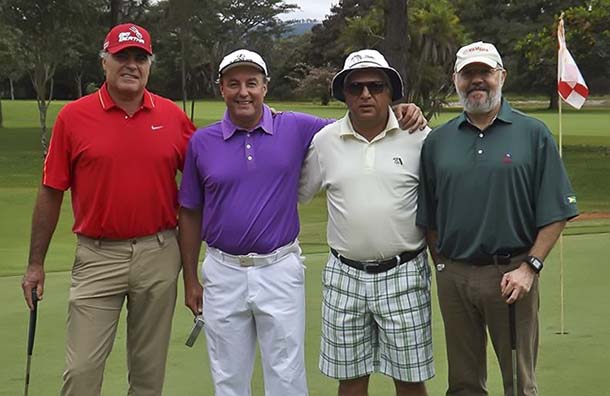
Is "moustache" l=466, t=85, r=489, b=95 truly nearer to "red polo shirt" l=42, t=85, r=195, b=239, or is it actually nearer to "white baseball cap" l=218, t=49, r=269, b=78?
"white baseball cap" l=218, t=49, r=269, b=78

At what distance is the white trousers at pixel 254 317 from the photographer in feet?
13.3

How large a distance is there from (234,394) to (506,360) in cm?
118

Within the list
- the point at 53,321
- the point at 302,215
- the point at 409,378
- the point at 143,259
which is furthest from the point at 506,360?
the point at 302,215

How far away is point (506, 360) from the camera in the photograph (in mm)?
4082

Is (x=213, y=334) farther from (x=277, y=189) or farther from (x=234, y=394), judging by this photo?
(x=277, y=189)

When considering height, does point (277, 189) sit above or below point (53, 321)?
above

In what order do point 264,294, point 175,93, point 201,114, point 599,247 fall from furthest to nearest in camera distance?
1. point 175,93
2. point 201,114
3. point 599,247
4. point 264,294

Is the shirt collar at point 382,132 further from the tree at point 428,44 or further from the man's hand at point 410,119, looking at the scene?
the tree at point 428,44

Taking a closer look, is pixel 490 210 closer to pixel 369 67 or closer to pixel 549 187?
pixel 549 187

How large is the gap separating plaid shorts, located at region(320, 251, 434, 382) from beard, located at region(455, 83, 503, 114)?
673mm

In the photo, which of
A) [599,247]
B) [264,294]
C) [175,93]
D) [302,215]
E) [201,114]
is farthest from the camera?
[175,93]

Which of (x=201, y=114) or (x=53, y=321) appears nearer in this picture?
(x=53, y=321)

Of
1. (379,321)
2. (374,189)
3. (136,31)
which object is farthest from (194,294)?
(136,31)

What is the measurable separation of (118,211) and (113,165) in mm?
202
